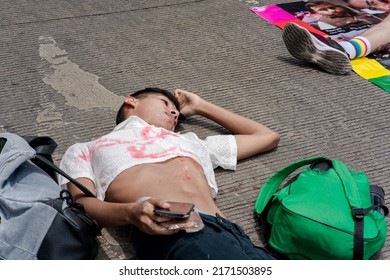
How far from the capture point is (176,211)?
1716mm

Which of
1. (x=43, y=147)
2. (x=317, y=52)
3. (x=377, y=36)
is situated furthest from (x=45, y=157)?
(x=377, y=36)

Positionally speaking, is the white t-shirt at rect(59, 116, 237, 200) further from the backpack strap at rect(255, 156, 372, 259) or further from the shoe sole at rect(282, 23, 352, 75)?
the shoe sole at rect(282, 23, 352, 75)

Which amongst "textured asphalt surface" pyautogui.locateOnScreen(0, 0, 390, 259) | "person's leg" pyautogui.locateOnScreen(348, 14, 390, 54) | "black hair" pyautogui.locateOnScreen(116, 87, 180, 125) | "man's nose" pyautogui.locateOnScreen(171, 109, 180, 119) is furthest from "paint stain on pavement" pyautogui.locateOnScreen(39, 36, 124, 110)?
"person's leg" pyautogui.locateOnScreen(348, 14, 390, 54)

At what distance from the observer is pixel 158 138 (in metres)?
2.17

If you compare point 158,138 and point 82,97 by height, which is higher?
point 158,138

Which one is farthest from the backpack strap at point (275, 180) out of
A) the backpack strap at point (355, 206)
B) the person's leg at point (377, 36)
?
the person's leg at point (377, 36)

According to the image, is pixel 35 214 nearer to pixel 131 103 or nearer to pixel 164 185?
pixel 164 185

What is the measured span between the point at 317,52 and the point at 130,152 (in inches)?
49.6

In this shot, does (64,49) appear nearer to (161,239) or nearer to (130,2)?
(130,2)

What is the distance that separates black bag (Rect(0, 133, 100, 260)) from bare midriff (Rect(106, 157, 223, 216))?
11cm

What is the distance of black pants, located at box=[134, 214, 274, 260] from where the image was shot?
5.81 ft

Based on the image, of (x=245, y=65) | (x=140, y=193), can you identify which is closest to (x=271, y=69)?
(x=245, y=65)

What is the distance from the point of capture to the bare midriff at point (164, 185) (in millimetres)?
1946
